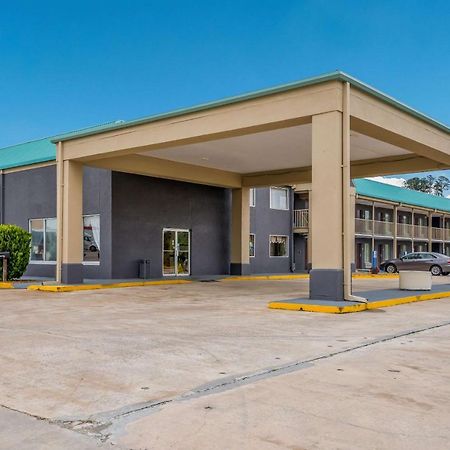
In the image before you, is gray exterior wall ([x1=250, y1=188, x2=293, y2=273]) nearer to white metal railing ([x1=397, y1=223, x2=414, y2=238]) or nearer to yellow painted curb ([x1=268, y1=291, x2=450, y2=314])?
white metal railing ([x1=397, y1=223, x2=414, y2=238])

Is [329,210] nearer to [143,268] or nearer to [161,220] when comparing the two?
[143,268]

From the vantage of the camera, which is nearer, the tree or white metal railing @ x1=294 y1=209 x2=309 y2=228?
white metal railing @ x1=294 y1=209 x2=309 y2=228

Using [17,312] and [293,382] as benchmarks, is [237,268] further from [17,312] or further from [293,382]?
[293,382]

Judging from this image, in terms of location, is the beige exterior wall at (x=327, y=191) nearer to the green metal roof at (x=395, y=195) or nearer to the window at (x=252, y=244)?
the window at (x=252, y=244)

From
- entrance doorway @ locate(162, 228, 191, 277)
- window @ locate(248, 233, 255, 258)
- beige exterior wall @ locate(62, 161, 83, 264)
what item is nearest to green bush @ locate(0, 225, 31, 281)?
beige exterior wall @ locate(62, 161, 83, 264)

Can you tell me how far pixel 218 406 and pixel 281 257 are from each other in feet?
92.9

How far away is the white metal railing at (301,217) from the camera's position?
3459 centimetres

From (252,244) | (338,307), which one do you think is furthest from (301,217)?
(338,307)

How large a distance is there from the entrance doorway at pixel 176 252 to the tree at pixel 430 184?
83954mm

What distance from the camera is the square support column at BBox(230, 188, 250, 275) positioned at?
27516 mm

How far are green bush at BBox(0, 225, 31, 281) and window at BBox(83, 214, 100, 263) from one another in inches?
104

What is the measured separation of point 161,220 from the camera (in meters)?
25.0

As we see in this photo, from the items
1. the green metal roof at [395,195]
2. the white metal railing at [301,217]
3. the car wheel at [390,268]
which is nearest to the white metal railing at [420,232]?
the green metal roof at [395,195]

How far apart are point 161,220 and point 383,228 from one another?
22.0m
